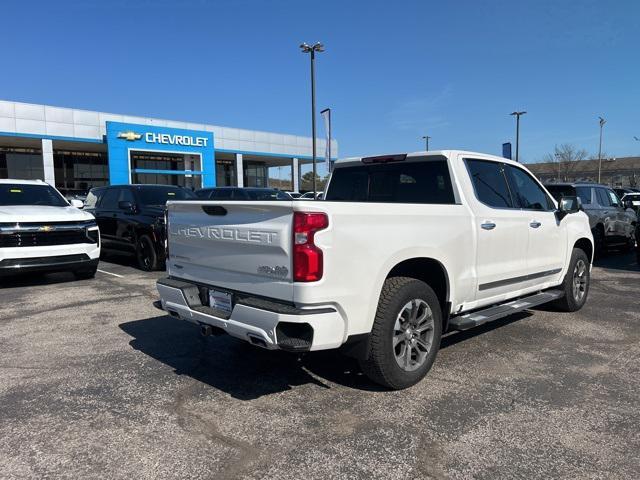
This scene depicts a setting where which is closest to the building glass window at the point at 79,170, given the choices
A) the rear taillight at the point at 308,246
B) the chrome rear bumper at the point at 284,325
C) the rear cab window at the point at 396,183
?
the rear cab window at the point at 396,183

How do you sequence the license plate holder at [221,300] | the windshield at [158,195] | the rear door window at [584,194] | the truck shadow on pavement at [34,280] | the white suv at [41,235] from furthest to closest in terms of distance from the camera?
the rear door window at [584,194]
the windshield at [158,195]
the truck shadow on pavement at [34,280]
the white suv at [41,235]
the license plate holder at [221,300]

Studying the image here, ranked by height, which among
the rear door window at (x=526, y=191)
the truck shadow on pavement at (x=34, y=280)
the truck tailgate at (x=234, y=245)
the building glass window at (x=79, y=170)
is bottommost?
the truck shadow on pavement at (x=34, y=280)

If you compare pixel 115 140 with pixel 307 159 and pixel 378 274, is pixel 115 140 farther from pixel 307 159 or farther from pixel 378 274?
pixel 378 274

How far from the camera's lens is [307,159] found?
151ft

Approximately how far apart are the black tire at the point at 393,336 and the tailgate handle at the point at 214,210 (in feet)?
4.41

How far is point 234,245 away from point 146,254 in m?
6.72

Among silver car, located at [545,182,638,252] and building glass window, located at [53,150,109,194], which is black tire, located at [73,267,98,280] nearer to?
silver car, located at [545,182,638,252]

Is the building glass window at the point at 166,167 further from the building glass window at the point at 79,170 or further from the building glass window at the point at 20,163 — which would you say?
the building glass window at the point at 20,163

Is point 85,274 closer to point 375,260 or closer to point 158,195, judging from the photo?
point 158,195

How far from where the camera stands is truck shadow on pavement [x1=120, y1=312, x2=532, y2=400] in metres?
4.01

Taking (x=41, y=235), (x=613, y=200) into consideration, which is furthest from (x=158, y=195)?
(x=613, y=200)

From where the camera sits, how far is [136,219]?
392 inches

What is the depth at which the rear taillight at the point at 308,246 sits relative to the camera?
3166 mm

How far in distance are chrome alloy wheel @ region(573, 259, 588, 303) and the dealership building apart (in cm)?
2913
